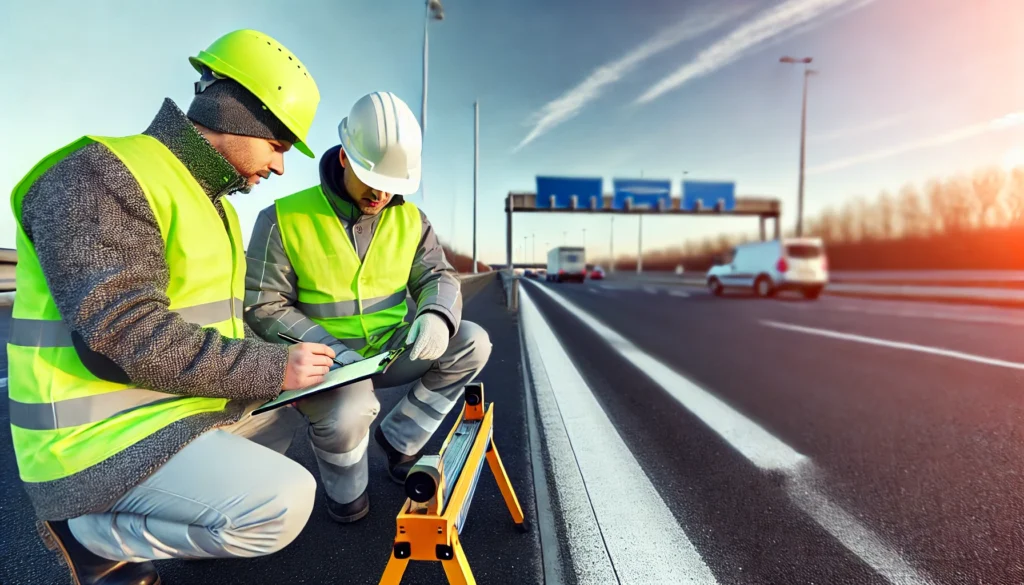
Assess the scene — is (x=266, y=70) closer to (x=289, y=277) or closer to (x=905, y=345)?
(x=289, y=277)

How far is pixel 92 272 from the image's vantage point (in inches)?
46.2

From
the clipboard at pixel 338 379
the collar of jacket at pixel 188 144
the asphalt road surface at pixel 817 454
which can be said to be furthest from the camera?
the asphalt road surface at pixel 817 454

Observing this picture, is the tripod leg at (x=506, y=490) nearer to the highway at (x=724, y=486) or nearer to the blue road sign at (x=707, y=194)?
the highway at (x=724, y=486)

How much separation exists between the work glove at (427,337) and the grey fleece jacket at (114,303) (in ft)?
2.85

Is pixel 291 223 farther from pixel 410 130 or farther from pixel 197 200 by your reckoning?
pixel 197 200

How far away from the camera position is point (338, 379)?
166 cm

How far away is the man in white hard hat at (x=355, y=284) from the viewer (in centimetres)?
207


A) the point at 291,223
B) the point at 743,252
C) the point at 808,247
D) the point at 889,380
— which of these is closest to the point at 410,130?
the point at 291,223

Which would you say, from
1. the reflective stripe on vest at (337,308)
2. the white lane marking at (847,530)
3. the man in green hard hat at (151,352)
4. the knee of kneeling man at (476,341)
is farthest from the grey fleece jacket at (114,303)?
the white lane marking at (847,530)

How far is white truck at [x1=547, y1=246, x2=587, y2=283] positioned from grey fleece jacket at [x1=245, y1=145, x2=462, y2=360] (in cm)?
4253

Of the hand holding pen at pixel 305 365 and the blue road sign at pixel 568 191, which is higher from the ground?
the blue road sign at pixel 568 191

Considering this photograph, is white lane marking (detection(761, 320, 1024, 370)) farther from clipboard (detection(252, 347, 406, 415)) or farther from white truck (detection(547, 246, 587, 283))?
white truck (detection(547, 246, 587, 283))

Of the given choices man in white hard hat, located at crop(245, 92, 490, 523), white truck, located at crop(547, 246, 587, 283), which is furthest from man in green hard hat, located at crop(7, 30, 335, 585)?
white truck, located at crop(547, 246, 587, 283)

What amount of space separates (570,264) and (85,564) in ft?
145
